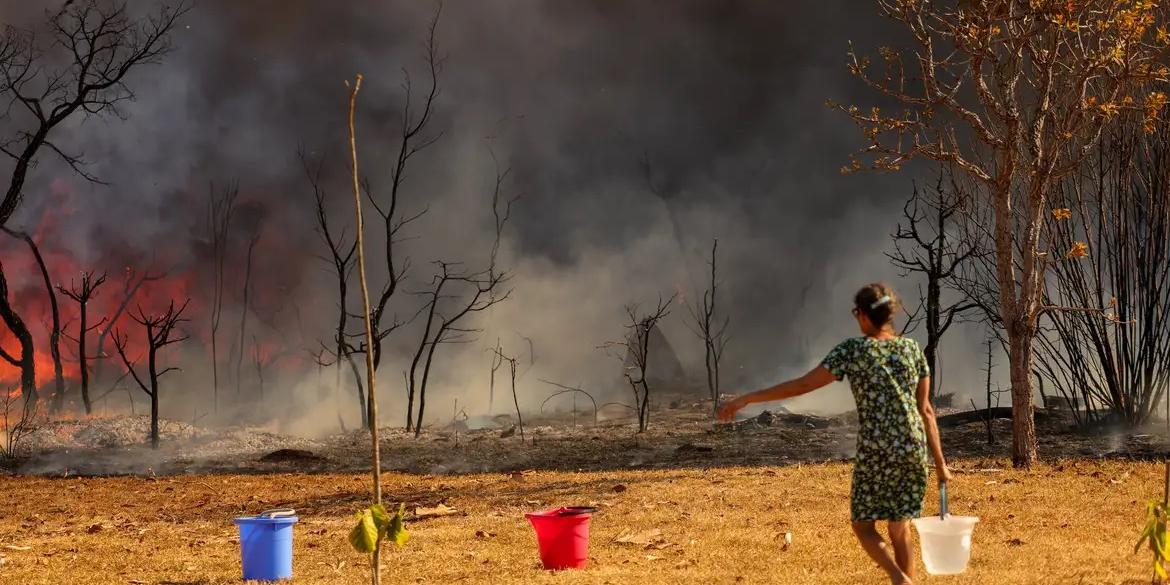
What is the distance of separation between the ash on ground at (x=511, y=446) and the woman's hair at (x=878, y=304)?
26.6 feet

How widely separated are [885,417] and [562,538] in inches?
95.2

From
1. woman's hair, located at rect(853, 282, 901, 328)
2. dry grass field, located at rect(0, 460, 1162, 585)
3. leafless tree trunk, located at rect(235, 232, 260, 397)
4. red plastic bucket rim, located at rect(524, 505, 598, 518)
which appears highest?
leafless tree trunk, located at rect(235, 232, 260, 397)

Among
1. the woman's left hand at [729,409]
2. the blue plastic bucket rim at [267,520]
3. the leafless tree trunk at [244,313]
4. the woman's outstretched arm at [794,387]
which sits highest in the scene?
the leafless tree trunk at [244,313]

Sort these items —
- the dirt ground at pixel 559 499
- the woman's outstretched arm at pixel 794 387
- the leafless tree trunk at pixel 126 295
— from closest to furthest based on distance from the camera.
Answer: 1. the woman's outstretched arm at pixel 794 387
2. the dirt ground at pixel 559 499
3. the leafless tree trunk at pixel 126 295

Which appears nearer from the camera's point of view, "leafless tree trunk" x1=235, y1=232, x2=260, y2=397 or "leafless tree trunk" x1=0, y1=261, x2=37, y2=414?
"leafless tree trunk" x1=0, y1=261, x2=37, y2=414

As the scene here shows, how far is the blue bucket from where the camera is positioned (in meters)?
6.12

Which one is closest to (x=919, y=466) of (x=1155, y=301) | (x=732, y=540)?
(x=732, y=540)

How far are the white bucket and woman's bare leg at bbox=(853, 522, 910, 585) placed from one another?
A: 0.78 feet

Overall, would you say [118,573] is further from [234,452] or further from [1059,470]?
[234,452]

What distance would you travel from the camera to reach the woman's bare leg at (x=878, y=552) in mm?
4352

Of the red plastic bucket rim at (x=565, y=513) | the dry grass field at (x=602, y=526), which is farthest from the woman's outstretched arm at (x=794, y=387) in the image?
the red plastic bucket rim at (x=565, y=513)

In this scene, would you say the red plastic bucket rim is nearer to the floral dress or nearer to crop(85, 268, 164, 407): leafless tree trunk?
the floral dress

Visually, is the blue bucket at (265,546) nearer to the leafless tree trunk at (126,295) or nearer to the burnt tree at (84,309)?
the burnt tree at (84,309)

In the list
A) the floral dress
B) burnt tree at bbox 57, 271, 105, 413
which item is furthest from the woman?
burnt tree at bbox 57, 271, 105, 413
